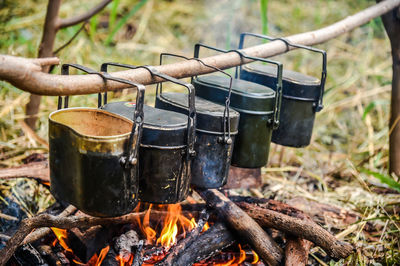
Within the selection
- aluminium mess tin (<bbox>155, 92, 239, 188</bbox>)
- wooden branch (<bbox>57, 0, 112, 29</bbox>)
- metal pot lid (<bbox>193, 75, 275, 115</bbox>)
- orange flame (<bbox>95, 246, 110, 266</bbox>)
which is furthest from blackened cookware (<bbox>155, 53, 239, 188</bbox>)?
wooden branch (<bbox>57, 0, 112, 29</bbox>)

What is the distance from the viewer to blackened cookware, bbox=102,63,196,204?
1.60 m

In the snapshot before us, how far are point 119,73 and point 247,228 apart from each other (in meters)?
1.02

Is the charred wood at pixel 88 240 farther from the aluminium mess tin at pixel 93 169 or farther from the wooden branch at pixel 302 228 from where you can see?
the wooden branch at pixel 302 228

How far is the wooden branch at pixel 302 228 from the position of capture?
2096mm

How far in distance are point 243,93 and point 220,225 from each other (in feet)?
2.27

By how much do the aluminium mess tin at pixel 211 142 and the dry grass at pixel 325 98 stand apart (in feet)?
3.00

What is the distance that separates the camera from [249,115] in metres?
2.03

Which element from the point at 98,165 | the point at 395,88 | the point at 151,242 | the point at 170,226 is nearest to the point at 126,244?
the point at 151,242

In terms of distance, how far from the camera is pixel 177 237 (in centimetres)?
219

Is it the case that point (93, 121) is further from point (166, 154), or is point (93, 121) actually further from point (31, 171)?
point (31, 171)

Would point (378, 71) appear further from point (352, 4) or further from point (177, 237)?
point (177, 237)

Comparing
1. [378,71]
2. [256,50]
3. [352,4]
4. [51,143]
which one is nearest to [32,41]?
[256,50]

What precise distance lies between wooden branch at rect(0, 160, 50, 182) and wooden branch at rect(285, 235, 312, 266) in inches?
54.7

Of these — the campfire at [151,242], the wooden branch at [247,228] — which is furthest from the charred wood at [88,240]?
the wooden branch at [247,228]
